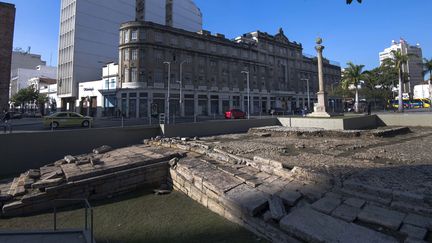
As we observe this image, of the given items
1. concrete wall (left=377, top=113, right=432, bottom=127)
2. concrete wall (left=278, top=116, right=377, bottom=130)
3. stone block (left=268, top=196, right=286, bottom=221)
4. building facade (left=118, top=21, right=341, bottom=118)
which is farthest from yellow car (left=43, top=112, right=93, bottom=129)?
concrete wall (left=377, top=113, right=432, bottom=127)

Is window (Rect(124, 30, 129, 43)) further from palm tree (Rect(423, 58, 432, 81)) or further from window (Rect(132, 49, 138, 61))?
palm tree (Rect(423, 58, 432, 81))

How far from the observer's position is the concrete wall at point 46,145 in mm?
13031

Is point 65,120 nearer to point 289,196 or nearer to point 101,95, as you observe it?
point 289,196

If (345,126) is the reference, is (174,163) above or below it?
below

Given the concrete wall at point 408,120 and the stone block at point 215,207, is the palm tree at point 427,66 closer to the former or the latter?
the concrete wall at point 408,120

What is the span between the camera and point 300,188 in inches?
285

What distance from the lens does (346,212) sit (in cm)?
563

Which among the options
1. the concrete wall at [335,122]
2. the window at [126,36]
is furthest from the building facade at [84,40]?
the concrete wall at [335,122]

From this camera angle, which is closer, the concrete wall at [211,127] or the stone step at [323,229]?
the stone step at [323,229]

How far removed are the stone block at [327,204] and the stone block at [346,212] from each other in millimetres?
113

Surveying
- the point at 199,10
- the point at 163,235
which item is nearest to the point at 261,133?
the point at 163,235

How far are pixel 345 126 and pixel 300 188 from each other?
15.5 metres

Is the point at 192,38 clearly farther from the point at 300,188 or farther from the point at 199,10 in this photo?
the point at 300,188

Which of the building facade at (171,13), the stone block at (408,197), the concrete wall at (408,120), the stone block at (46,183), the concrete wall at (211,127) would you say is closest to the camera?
the stone block at (408,197)
